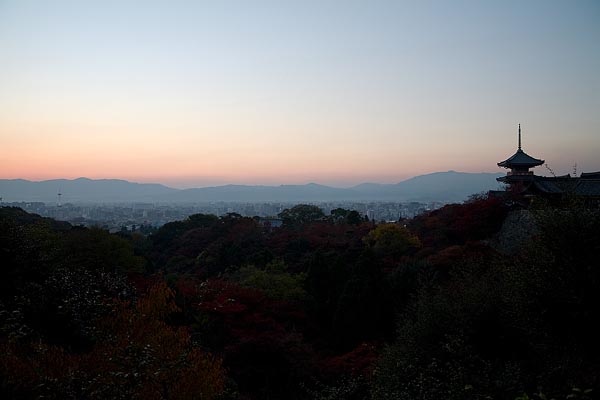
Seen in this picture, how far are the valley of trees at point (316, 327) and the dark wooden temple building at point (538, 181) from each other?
5.55 ft

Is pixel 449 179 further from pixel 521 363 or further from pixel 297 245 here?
pixel 521 363

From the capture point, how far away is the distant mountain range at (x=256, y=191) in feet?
397

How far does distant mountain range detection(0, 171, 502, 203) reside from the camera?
120931 mm

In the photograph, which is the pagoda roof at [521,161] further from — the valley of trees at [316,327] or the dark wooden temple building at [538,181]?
the valley of trees at [316,327]

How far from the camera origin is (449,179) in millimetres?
141375

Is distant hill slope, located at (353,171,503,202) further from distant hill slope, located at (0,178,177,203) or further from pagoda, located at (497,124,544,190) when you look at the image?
distant hill slope, located at (0,178,177,203)

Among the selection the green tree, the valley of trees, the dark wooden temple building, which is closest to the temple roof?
the dark wooden temple building

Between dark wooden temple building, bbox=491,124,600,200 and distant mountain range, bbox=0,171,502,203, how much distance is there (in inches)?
3771

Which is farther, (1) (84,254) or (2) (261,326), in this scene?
(1) (84,254)

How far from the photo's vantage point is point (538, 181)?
16.7 metres

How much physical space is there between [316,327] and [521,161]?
46.7 ft

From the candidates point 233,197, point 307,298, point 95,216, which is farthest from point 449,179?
point 307,298

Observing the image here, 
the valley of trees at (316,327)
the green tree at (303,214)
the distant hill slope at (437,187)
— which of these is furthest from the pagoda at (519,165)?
the distant hill slope at (437,187)

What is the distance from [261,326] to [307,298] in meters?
3.14
